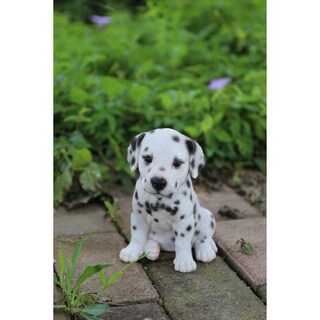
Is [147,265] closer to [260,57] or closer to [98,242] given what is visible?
[98,242]

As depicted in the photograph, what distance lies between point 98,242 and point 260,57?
244 cm

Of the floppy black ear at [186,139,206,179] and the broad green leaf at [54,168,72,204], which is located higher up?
the floppy black ear at [186,139,206,179]

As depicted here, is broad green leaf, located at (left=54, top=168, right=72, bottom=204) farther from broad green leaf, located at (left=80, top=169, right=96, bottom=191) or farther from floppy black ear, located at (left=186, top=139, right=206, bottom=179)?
floppy black ear, located at (left=186, top=139, right=206, bottom=179)

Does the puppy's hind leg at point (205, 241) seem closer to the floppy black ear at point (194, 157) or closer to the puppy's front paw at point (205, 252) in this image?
the puppy's front paw at point (205, 252)

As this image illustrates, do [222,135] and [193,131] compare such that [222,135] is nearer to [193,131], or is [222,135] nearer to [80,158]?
[193,131]

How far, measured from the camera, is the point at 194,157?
113 inches

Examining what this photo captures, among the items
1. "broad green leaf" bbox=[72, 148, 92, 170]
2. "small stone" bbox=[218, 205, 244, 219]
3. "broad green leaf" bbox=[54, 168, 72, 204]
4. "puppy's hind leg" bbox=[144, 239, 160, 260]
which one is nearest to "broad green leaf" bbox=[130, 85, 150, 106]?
"broad green leaf" bbox=[72, 148, 92, 170]

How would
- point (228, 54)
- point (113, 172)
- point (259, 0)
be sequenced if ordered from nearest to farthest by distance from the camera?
point (113, 172) < point (228, 54) < point (259, 0)

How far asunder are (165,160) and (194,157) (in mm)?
156

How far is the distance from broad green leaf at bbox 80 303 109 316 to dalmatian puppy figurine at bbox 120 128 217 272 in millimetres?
462

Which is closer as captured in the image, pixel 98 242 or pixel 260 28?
pixel 98 242

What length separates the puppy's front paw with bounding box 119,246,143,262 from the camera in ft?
10.1
